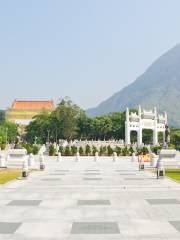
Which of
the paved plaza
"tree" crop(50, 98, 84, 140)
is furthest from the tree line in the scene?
the paved plaza

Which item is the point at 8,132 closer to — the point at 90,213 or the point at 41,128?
the point at 41,128

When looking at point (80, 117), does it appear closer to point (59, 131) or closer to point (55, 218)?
point (59, 131)

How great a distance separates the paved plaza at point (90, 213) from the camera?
11602mm

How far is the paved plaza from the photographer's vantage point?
11602 millimetres

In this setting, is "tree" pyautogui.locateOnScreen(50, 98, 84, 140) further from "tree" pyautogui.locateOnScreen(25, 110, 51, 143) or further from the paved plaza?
the paved plaza

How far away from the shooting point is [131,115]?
12769 cm

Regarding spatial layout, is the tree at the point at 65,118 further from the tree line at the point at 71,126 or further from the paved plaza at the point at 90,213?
the paved plaza at the point at 90,213

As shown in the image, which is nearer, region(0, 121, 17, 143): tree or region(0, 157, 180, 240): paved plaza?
region(0, 157, 180, 240): paved plaza

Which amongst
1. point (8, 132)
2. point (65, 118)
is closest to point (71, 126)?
point (65, 118)

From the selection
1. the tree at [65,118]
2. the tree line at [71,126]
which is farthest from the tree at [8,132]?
the tree at [65,118]

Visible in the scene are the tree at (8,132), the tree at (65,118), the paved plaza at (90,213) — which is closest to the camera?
the paved plaza at (90,213)

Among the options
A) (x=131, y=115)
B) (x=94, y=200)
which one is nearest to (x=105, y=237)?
(x=94, y=200)

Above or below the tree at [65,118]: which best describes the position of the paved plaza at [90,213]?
below

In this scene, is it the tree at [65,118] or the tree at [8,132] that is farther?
the tree at [8,132]
